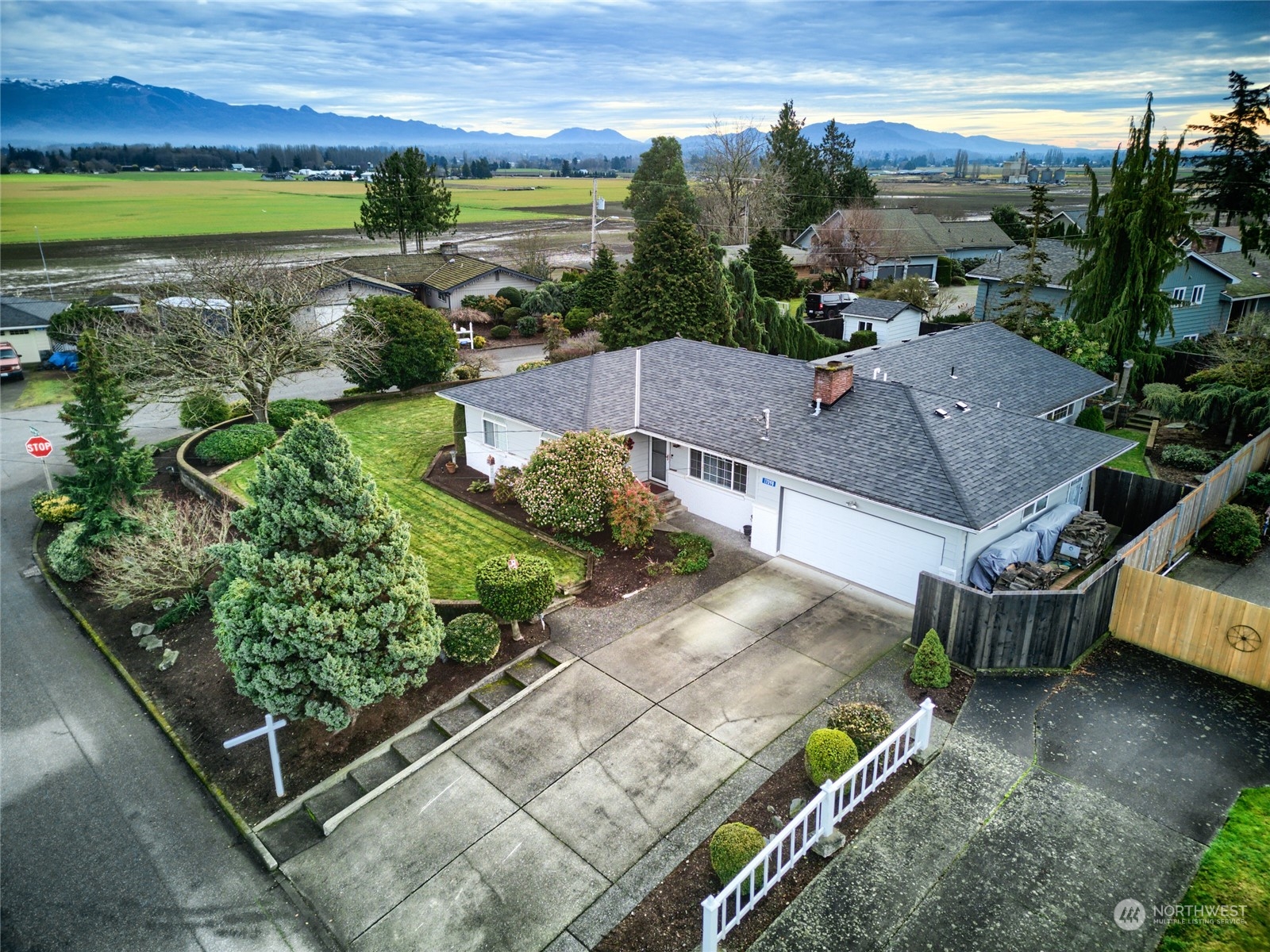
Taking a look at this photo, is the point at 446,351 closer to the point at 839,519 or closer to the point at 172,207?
the point at 839,519

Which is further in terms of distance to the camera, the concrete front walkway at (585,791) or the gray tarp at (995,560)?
the gray tarp at (995,560)

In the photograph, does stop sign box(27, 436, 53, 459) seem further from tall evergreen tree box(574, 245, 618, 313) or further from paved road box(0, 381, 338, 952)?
tall evergreen tree box(574, 245, 618, 313)

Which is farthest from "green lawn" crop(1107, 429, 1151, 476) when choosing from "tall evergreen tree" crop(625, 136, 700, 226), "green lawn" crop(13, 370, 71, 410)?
"tall evergreen tree" crop(625, 136, 700, 226)

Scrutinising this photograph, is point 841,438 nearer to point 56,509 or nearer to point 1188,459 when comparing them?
point 1188,459

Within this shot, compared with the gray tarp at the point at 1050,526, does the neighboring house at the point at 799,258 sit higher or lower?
higher

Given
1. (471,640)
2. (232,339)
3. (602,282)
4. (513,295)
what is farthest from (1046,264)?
(232,339)

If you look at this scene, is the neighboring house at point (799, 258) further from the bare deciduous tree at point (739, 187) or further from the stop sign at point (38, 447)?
the stop sign at point (38, 447)

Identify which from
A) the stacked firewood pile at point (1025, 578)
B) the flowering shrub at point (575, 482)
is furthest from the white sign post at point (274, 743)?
the stacked firewood pile at point (1025, 578)
